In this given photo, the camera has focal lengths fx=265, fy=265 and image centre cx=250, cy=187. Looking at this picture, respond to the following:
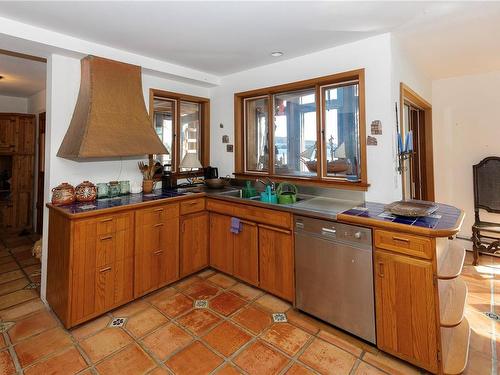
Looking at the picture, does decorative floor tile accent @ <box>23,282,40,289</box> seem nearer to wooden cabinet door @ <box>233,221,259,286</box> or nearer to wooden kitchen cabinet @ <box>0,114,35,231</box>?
wooden cabinet door @ <box>233,221,259,286</box>

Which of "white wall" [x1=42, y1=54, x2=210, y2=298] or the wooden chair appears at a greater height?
"white wall" [x1=42, y1=54, x2=210, y2=298]

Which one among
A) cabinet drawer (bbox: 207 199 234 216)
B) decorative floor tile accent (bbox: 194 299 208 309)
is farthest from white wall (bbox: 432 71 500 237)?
decorative floor tile accent (bbox: 194 299 208 309)

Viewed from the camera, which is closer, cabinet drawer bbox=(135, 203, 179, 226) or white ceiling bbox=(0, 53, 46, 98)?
cabinet drawer bbox=(135, 203, 179, 226)

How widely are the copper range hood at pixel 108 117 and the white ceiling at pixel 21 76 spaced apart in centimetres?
125

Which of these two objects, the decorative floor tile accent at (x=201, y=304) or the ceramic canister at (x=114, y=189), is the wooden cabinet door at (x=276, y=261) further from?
the ceramic canister at (x=114, y=189)

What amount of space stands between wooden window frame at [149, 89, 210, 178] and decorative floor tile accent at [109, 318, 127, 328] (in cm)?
181

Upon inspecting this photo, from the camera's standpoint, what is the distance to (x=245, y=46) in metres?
2.63

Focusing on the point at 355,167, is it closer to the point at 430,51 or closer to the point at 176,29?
the point at 430,51

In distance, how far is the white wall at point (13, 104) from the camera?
4.71m

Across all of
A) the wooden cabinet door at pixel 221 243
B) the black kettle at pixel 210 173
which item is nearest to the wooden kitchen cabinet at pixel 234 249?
the wooden cabinet door at pixel 221 243

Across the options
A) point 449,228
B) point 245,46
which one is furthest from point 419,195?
point 245,46

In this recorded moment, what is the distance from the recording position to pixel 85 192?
8.25ft

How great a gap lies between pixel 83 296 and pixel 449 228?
2.68 metres

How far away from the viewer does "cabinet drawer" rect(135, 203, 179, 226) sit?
249 cm
